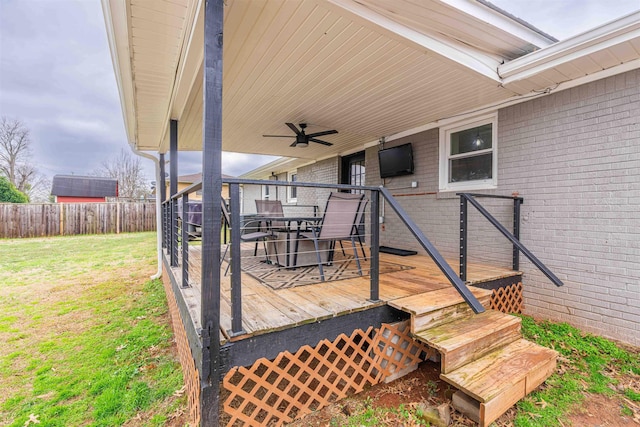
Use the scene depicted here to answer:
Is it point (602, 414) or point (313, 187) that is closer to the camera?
point (602, 414)

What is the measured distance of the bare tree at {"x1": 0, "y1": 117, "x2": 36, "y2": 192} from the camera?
19.8m

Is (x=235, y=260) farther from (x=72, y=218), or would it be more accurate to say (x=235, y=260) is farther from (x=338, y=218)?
(x=72, y=218)

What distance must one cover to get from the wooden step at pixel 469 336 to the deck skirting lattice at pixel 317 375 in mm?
338

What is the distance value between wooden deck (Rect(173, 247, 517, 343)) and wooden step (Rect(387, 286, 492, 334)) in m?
0.11

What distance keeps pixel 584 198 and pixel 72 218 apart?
16.4m

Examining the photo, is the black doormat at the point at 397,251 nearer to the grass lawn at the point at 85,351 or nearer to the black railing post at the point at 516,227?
the black railing post at the point at 516,227

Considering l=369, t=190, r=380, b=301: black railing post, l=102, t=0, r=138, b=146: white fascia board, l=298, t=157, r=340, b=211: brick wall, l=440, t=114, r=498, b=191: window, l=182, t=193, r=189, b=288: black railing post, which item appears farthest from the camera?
l=298, t=157, r=340, b=211: brick wall

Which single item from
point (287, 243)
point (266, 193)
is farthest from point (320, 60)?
point (266, 193)

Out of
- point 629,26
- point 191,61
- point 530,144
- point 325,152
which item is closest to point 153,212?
point 325,152

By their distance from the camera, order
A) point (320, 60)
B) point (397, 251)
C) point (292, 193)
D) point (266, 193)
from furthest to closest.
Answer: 1. point (266, 193)
2. point (292, 193)
3. point (397, 251)
4. point (320, 60)

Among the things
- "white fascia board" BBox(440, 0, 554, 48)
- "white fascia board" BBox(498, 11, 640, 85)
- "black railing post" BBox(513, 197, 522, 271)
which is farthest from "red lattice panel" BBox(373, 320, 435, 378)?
"white fascia board" BBox(498, 11, 640, 85)

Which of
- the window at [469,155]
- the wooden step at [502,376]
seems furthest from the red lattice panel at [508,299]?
the window at [469,155]

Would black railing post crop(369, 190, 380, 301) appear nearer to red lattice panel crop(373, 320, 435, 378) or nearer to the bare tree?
red lattice panel crop(373, 320, 435, 378)

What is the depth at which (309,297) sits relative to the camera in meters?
2.56
